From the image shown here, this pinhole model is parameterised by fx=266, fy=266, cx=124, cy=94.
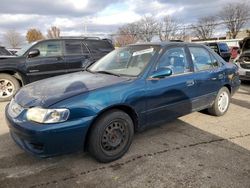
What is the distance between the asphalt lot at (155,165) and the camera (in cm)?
305

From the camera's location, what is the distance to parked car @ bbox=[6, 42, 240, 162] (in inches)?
120

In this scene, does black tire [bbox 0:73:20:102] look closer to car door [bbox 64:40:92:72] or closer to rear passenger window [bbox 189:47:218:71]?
car door [bbox 64:40:92:72]

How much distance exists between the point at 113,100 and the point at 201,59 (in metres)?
2.31

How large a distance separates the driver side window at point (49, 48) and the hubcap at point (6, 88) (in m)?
1.13

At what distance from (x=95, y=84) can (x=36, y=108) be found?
83cm

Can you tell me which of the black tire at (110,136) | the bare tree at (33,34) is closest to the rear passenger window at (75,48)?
the black tire at (110,136)

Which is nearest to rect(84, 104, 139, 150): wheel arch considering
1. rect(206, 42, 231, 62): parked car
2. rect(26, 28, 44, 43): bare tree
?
rect(206, 42, 231, 62): parked car

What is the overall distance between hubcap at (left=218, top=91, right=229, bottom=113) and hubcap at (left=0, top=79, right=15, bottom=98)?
17.3ft

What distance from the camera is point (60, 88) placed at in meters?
3.50

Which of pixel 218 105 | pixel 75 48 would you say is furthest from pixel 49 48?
pixel 218 105

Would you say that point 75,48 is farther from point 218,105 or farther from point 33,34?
point 33,34

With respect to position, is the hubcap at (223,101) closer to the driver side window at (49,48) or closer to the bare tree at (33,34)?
the driver side window at (49,48)

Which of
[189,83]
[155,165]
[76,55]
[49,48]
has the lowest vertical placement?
[155,165]

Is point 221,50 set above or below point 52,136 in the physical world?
above
